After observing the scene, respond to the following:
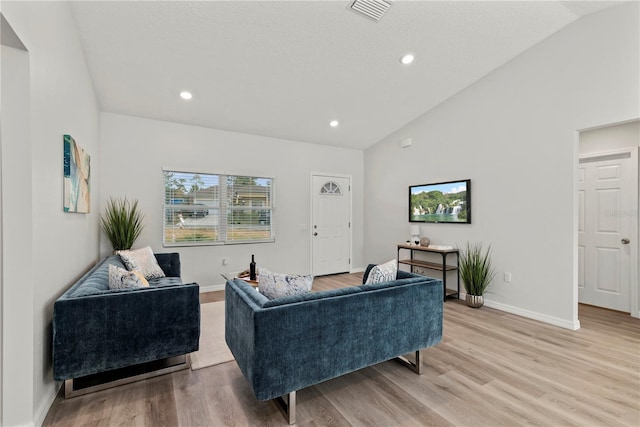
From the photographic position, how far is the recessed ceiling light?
3450 millimetres

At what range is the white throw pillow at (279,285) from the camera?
201 cm

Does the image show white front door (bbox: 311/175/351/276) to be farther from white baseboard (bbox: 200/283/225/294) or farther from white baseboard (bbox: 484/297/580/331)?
white baseboard (bbox: 484/297/580/331)

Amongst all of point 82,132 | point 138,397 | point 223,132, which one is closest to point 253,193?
point 223,132

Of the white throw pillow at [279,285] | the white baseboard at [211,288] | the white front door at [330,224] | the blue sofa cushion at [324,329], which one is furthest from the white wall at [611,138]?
the white baseboard at [211,288]

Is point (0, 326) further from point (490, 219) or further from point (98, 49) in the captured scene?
point (490, 219)

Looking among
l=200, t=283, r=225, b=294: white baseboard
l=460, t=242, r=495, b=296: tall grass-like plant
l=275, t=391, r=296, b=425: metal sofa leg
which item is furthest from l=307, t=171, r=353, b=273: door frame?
l=275, t=391, r=296, b=425: metal sofa leg

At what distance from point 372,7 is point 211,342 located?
3541 millimetres

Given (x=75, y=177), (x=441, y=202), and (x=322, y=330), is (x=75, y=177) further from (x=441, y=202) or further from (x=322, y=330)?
(x=441, y=202)

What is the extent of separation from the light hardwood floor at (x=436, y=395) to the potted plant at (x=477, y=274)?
1097 mm

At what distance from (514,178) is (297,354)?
3.52 m

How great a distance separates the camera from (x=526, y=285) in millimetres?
3623

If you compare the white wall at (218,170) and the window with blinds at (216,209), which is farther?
the window with blinds at (216,209)

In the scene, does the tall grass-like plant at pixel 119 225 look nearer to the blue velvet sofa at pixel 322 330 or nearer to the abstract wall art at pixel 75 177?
the abstract wall art at pixel 75 177

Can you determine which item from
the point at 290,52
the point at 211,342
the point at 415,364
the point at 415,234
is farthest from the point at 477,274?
the point at 290,52
